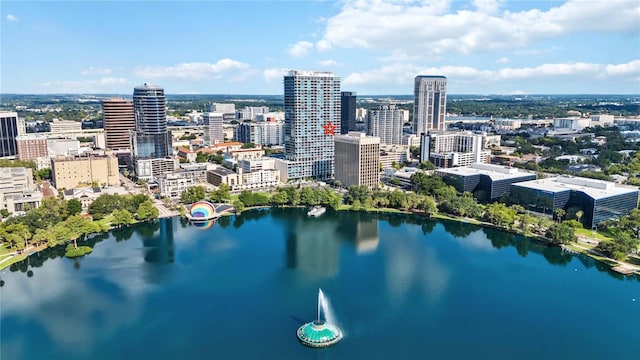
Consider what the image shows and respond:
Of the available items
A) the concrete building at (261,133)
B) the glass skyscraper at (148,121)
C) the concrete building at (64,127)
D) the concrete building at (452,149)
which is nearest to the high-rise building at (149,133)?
the glass skyscraper at (148,121)

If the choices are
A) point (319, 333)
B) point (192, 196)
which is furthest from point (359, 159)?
point (319, 333)

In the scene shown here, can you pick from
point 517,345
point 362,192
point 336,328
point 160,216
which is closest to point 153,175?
point 160,216

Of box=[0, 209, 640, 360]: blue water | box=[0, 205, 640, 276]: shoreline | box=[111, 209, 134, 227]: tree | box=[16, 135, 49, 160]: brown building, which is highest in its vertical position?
box=[16, 135, 49, 160]: brown building

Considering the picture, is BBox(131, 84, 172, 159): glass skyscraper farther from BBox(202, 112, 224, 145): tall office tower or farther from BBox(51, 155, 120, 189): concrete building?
BBox(202, 112, 224, 145): tall office tower

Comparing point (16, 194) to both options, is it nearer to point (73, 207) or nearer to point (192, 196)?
point (73, 207)

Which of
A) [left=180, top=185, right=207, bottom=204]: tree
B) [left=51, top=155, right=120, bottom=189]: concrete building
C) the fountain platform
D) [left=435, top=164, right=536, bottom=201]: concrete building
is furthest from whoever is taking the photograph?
[left=51, top=155, right=120, bottom=189]: concrete building

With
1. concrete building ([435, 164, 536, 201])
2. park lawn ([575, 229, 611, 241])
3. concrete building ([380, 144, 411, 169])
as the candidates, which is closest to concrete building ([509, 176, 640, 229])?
park lawn ([575, 229, 611, 241])
